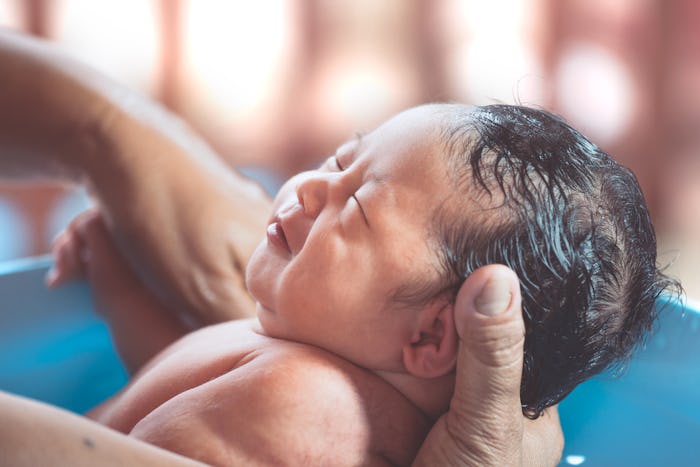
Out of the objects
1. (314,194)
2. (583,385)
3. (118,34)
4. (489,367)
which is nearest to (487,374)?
(489,367)

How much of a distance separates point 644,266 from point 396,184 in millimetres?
223

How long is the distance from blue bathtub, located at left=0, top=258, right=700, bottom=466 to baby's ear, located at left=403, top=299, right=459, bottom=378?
27 cm

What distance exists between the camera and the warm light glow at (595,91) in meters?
2.65

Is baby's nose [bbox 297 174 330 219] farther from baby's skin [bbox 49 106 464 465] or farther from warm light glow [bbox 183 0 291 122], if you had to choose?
warm light glow [bbox 183 0 291 122]

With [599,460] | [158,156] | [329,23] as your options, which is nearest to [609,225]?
[599,460]

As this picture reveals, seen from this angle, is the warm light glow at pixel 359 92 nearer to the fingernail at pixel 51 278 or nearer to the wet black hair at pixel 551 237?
the fingernail at pixel 51 278

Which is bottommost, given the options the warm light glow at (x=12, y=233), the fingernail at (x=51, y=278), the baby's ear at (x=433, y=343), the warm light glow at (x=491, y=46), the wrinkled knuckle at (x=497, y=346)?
the warm light glow at (x=12, y=233)

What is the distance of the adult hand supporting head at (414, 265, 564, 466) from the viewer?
0.57m

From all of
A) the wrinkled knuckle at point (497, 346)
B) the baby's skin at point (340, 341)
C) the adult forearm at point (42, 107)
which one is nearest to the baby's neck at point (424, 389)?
the baby's skin at point (340, 341)

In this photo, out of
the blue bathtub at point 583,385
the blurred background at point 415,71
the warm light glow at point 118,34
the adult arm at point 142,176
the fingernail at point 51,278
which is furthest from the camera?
the blurred background at point 415,71

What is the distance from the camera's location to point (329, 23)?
8.54 ft

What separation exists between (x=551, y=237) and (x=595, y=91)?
2.21 m

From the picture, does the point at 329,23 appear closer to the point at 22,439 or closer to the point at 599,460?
the point at 599,460

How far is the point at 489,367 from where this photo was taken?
23.1 inches
